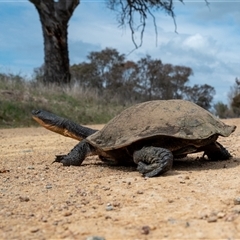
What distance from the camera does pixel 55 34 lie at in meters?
20.6

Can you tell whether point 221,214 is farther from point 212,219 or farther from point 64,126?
point 64,126

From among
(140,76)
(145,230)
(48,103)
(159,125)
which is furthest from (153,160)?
(140,76)

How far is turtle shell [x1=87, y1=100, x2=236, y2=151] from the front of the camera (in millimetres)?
4652

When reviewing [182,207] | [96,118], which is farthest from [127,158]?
[96,118]

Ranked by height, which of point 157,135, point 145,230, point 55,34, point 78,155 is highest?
point 55,34

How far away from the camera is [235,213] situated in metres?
2.96

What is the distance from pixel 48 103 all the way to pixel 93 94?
11.7 ft

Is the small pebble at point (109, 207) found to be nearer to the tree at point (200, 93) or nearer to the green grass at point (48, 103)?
the green grass at point (48, 103)

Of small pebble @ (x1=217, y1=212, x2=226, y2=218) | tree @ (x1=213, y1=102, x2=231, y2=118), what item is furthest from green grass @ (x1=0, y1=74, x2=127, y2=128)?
small pebble @ (x1=217, y1=212, x2=226, y2=218)

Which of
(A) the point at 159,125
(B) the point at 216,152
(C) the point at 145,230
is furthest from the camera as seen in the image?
(B) the point at 216,152

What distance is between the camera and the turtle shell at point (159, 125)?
4652mm

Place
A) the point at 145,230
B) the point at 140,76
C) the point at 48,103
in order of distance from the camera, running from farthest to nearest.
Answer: the point at 140,76, the point at 48,103, the point at 145,230

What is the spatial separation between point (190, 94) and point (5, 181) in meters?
31.9

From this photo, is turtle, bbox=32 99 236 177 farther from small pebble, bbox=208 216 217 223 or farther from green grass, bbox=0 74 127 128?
green grass, bbox=0 74 127 128
